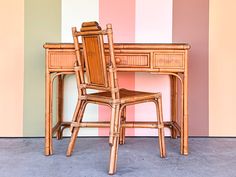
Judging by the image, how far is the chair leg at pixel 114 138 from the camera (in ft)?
6.13

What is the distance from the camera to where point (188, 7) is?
2.75 meters

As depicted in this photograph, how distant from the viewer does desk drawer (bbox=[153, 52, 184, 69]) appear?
2.22 m

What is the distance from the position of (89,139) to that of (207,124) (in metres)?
1.07

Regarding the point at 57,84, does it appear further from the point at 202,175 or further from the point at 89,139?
the point at 202,175

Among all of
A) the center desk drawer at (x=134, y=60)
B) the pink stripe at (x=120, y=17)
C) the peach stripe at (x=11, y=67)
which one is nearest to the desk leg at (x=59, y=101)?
the peach stripe at (x=11, y=67)

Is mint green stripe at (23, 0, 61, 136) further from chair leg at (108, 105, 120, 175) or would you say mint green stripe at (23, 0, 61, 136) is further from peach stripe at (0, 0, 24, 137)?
chair leg at (108, 105, 120, 175)

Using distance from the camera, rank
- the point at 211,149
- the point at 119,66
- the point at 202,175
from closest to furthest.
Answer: the point at 202,175 < the point at 119,66 < the point at 211,149

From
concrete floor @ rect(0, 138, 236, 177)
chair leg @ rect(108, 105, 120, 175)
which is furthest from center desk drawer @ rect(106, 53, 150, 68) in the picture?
concrete floor @ rect(0, 138, 236, 177)

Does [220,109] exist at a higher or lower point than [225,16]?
lower

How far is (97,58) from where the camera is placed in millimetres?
1944

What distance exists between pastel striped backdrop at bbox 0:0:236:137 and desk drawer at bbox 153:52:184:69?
1.83ft

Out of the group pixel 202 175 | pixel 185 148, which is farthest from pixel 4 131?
pixel 202 175

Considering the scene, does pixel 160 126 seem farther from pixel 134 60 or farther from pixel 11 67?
pixel 11 67

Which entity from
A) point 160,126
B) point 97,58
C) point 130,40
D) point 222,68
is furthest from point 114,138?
point 222,68
